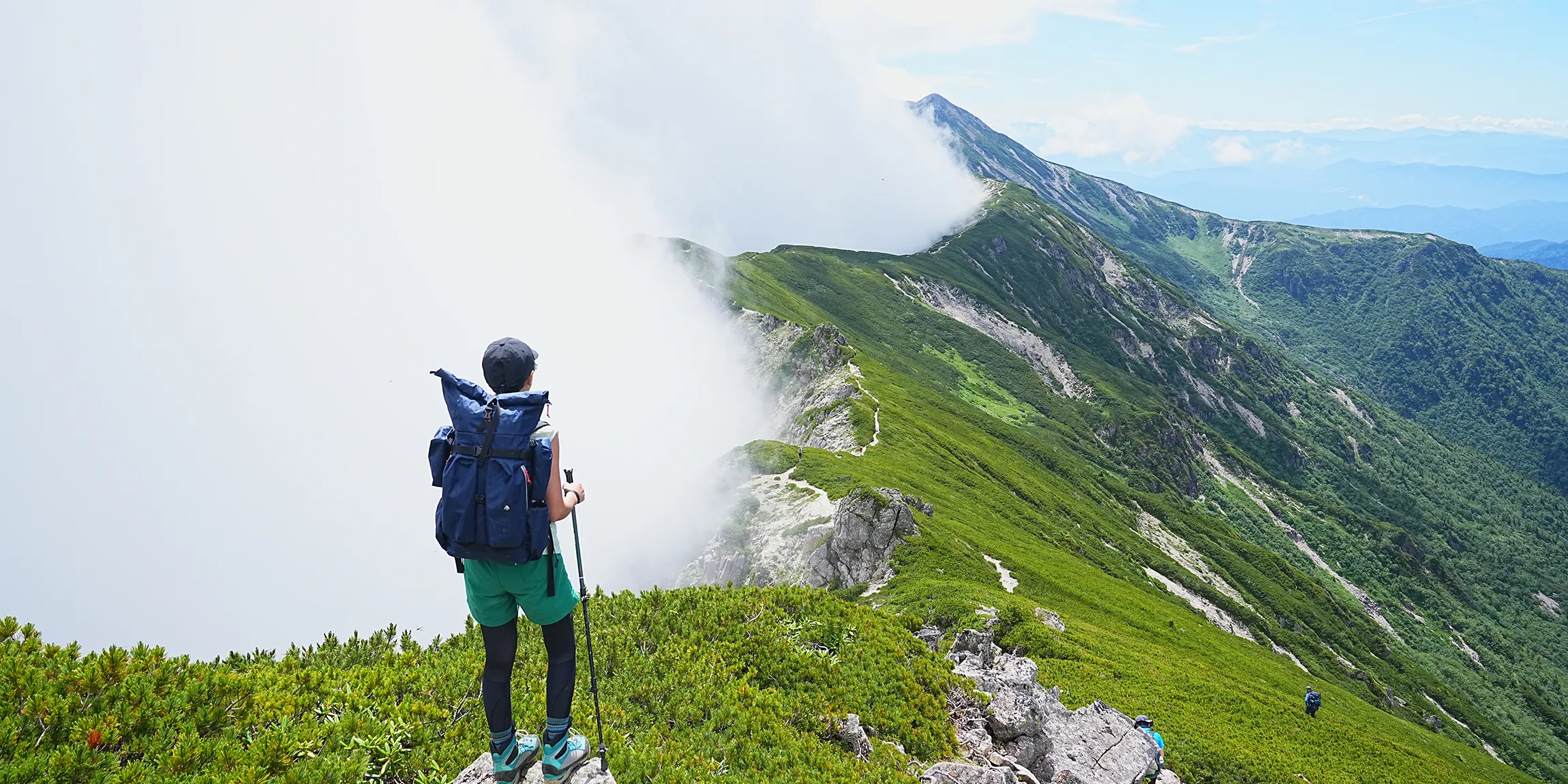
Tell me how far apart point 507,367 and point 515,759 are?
16.2 feet

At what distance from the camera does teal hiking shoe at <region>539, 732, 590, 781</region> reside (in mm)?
8328

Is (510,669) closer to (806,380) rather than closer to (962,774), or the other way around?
(962,774)

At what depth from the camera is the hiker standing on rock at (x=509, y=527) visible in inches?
272

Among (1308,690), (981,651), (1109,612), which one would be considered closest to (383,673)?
(981,651)

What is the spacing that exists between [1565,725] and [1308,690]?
208 m

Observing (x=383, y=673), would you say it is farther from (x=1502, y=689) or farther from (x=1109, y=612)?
(x=1502, y=689)

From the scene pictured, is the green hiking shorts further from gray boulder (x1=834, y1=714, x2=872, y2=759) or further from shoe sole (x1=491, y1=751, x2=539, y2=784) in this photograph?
gray boulder (x1=834, y1=714, x2=872, y2=759)

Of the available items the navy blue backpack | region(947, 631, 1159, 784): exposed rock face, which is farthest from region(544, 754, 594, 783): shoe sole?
region(947, 631, 1159, 784): exposed rock face

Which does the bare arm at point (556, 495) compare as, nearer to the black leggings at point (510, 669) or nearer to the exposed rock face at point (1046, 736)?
the black leggings at point (510, 669)

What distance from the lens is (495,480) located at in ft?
22.6

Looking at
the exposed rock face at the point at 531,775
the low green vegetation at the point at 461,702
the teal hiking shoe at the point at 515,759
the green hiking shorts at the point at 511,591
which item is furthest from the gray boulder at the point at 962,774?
the green hiking shorts at the point at 511,591

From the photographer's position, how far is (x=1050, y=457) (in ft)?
497

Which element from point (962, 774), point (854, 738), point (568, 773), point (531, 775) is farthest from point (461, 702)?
point (962, 774)

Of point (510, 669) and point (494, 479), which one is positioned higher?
point (494, 479)
